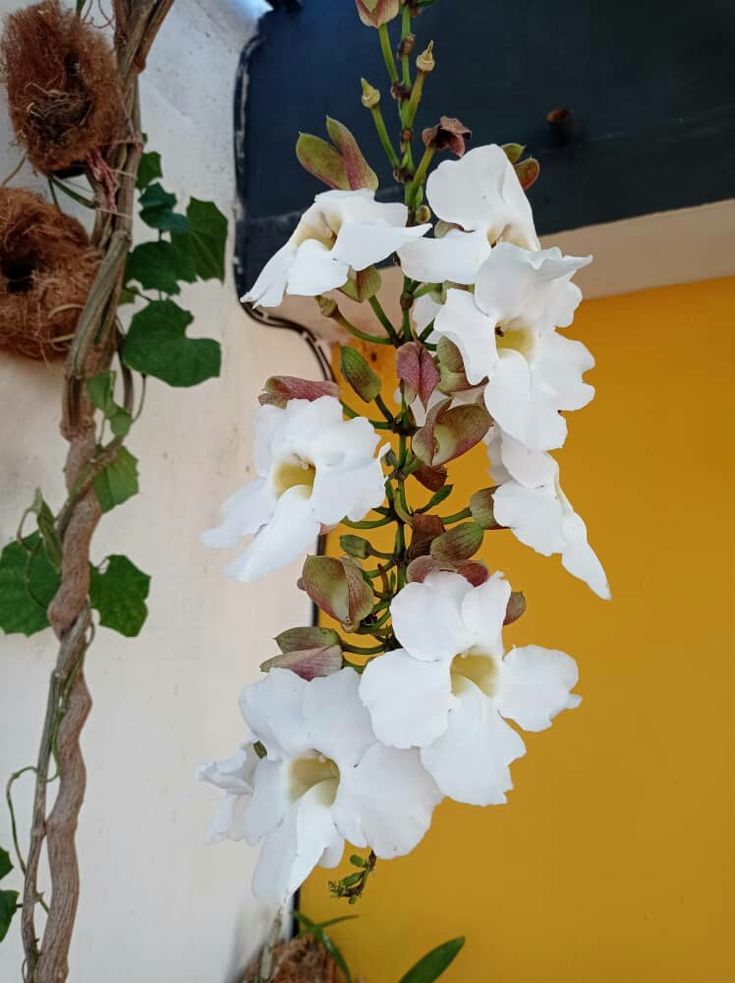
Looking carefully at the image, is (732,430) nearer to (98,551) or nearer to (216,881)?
(98,551)

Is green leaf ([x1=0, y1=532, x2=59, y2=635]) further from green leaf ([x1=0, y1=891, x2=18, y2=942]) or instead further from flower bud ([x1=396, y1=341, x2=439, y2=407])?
flower bud ([x1=396, y1=341, x2=439, y2=407])

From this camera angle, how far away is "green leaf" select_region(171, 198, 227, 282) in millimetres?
970

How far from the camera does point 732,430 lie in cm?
117

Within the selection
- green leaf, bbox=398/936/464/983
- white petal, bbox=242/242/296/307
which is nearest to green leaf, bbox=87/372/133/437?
white petal, bbox=242/242/296/307

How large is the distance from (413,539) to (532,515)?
0.07 meters

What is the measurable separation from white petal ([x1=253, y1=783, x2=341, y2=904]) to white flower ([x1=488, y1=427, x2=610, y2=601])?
6.0 inches

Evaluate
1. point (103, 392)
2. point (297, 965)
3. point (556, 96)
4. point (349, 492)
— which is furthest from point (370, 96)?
point (297, 965)

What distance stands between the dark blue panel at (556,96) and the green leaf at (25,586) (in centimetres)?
67

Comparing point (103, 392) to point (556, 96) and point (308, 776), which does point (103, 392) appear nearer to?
point (308, 776)

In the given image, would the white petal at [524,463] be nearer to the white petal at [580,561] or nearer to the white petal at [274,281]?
the white petal at [580,561]

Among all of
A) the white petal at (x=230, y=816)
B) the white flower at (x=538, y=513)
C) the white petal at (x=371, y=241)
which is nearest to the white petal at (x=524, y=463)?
the white flower at (x=538, y=513)

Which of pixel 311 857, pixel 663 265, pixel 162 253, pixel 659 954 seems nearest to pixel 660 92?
pixel 663 265

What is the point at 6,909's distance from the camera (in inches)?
28.9

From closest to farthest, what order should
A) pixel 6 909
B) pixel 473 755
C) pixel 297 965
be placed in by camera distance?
pixel 473 755, pixel 6 909, pixel 297 965
